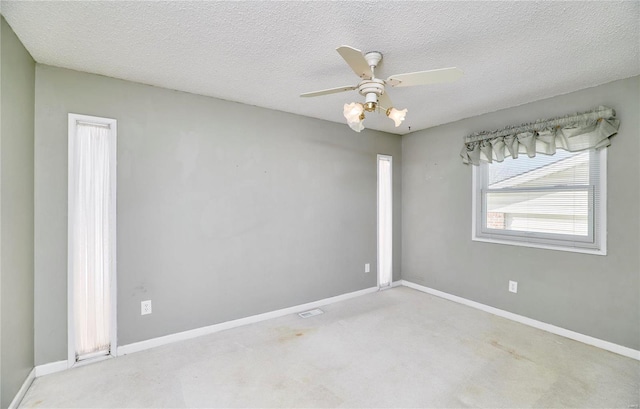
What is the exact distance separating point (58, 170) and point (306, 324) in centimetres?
255

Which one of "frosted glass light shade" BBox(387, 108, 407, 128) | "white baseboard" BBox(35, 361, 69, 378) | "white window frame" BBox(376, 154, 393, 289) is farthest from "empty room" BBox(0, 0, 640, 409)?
"white window frame" BBox(376, 154, 393, 289)

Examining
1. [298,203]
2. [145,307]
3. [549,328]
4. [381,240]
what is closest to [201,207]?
[145,307]

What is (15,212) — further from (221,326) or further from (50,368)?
(221,326)

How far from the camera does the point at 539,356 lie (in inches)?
97.7

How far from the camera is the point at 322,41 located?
1.91m

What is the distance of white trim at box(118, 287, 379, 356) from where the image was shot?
8.41 feet

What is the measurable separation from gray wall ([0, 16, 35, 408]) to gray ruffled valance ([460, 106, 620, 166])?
4096 millimetres

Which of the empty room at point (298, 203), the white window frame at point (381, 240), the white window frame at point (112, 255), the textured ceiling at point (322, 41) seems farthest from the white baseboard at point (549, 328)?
the white window frame at point (112, 255)

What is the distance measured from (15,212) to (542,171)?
4.39 m

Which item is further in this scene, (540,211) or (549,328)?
(540,211)

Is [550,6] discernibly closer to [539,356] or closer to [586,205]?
[586,205]

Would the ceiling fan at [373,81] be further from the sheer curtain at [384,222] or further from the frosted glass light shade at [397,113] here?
the sheer curtain at [384,222]

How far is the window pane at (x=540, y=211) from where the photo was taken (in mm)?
2811

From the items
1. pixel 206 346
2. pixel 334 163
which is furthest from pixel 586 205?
pixel 206 346
